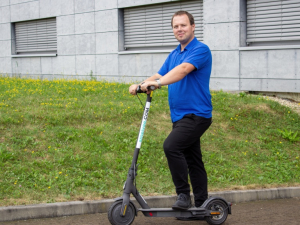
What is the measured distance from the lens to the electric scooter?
4.34m

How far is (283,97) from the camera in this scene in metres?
11.7

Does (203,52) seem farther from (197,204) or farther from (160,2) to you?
(160,2)

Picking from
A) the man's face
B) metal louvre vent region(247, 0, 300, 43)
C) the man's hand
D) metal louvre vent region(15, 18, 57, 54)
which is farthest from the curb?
metal louvre vent region(15, 18, 57, 54)

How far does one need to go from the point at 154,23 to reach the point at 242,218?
10566 millimetres

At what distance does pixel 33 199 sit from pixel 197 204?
2.07m

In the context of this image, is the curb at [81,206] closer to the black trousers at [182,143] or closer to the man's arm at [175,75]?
the black trousers at [182,143]

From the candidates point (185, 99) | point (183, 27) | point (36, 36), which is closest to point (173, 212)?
point (185, 99)

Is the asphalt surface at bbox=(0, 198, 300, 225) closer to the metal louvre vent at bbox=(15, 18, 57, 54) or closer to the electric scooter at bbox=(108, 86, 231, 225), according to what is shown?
the electric scooter at bbox=(108, 86, 231, 225)

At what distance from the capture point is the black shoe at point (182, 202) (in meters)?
4.43

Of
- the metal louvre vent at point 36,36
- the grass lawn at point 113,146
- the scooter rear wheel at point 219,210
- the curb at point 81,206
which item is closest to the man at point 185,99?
the scooter rear wheel at point 219,210

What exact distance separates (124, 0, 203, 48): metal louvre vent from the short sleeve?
9.30 metres

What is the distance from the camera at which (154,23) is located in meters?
14.9

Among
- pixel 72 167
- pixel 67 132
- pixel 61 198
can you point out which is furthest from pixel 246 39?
pixel 61 198

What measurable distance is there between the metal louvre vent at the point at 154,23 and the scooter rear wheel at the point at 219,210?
9381 mm
